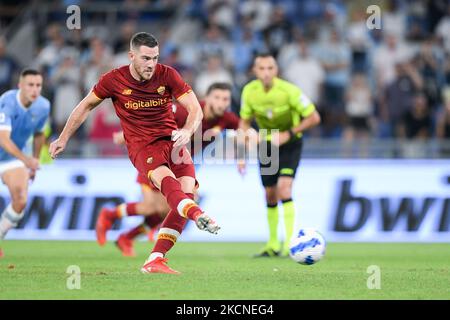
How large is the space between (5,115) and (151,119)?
369cm

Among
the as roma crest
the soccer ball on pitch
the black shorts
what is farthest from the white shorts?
the soccer ball on pitch

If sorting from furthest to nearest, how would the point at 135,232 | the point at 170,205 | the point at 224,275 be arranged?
the point at 135,232 < the point at 224,275 < the point at 170,205

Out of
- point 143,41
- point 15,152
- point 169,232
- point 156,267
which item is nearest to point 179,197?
point 169,232

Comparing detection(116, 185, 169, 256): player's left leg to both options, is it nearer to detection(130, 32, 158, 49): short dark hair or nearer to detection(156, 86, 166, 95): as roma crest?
detection(156, 86, 166, 95): as roma crest

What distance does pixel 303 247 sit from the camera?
10.8 m

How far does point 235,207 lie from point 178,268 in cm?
617

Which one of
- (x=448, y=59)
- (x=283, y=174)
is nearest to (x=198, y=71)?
(x=448, y=59)

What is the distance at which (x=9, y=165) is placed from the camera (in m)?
13.6

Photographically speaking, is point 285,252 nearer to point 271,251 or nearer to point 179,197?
point 271,251

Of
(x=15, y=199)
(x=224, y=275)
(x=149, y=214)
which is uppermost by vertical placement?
(x=15, y=199)

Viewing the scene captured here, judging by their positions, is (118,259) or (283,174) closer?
(118,259)

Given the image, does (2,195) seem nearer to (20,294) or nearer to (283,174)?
(283,174)

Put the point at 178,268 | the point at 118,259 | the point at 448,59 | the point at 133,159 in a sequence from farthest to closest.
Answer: the point at 448,59, the point at 118,259, the point at 178,268, the point at 133,159

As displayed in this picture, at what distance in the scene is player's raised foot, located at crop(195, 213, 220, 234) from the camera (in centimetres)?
893
